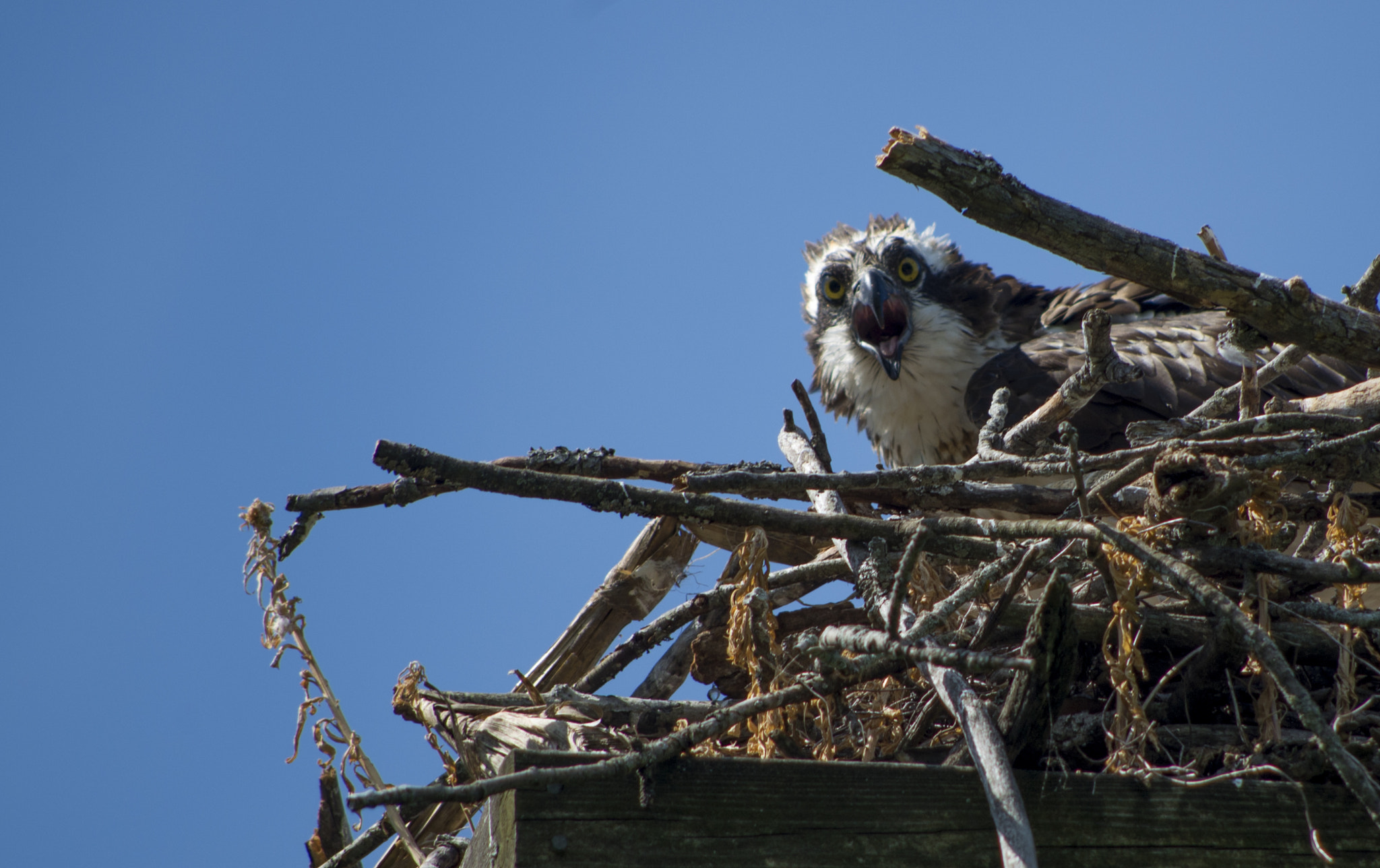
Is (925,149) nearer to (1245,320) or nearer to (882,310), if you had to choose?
(1245,320)

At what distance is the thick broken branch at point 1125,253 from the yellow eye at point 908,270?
303 centimetres

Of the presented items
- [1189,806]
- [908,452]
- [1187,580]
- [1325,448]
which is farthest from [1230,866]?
[908,452]

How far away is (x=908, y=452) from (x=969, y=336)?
575mm

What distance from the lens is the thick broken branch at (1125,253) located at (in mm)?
2168

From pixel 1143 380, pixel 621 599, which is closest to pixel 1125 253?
pixel 621 599

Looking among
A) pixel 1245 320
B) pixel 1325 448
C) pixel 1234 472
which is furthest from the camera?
pixel 1245 320

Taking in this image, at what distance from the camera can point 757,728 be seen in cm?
211

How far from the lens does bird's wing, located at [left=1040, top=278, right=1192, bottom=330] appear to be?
16.4 ft

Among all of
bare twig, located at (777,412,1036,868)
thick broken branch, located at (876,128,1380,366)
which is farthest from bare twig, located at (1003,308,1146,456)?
bare twig, located at (777,412,1036,868)

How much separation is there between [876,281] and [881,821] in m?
3.60

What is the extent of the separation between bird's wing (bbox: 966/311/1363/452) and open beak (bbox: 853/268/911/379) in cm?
46

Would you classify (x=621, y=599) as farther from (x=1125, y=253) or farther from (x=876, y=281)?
(x=876, y=281)

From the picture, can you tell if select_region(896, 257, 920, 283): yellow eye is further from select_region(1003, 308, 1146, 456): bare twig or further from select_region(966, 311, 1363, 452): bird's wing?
select_region(1003, 308, 1146, 456): bare twig

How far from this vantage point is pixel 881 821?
1762 millimetres
